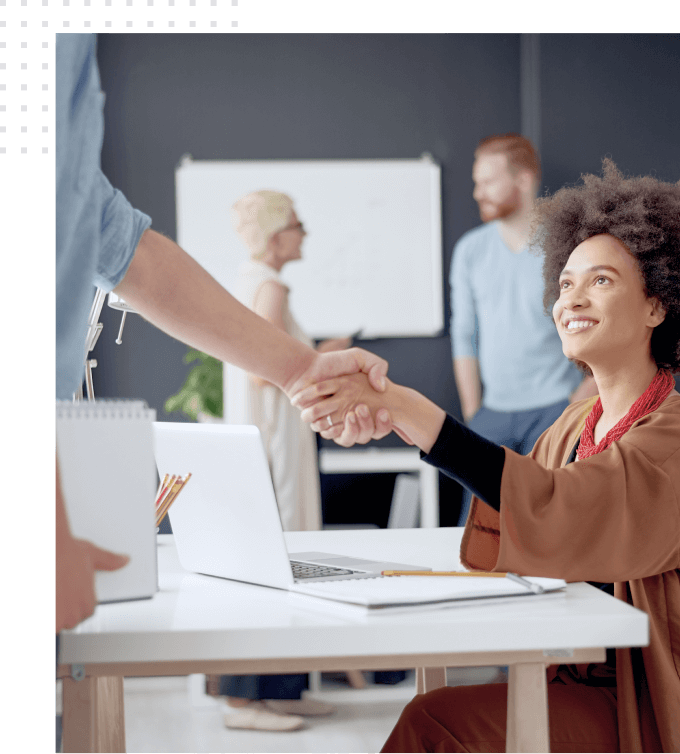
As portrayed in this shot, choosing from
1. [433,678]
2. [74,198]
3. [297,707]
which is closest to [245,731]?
[297,707]

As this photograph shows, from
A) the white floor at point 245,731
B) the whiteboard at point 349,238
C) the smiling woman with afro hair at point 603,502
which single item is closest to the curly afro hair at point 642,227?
the smiling woman with afro hair at point 603,502

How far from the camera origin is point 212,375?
124 inches

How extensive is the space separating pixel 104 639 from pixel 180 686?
2.37 meters

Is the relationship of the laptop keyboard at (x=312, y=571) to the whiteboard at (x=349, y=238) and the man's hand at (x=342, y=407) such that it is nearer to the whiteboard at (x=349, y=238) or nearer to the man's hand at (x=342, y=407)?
the man's hand at (x=342, y=407)

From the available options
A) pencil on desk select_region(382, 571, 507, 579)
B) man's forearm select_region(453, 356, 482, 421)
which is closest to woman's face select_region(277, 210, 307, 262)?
man's forearm select_region(453, 356, 482, 421)

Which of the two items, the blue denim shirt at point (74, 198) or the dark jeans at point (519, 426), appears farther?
the dark jeans at point (519, 426)

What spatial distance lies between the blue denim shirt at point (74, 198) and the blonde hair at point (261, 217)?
2161mm

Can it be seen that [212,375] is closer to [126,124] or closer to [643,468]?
[126,124]

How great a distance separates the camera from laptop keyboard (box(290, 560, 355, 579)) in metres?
1.00

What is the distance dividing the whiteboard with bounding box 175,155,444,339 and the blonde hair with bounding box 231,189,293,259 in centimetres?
52

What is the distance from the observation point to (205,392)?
313 centimetres

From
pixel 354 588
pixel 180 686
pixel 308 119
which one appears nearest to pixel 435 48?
pixel 308 119

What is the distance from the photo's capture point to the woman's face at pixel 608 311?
4.46 ft

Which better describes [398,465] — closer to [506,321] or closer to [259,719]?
[506,321]
